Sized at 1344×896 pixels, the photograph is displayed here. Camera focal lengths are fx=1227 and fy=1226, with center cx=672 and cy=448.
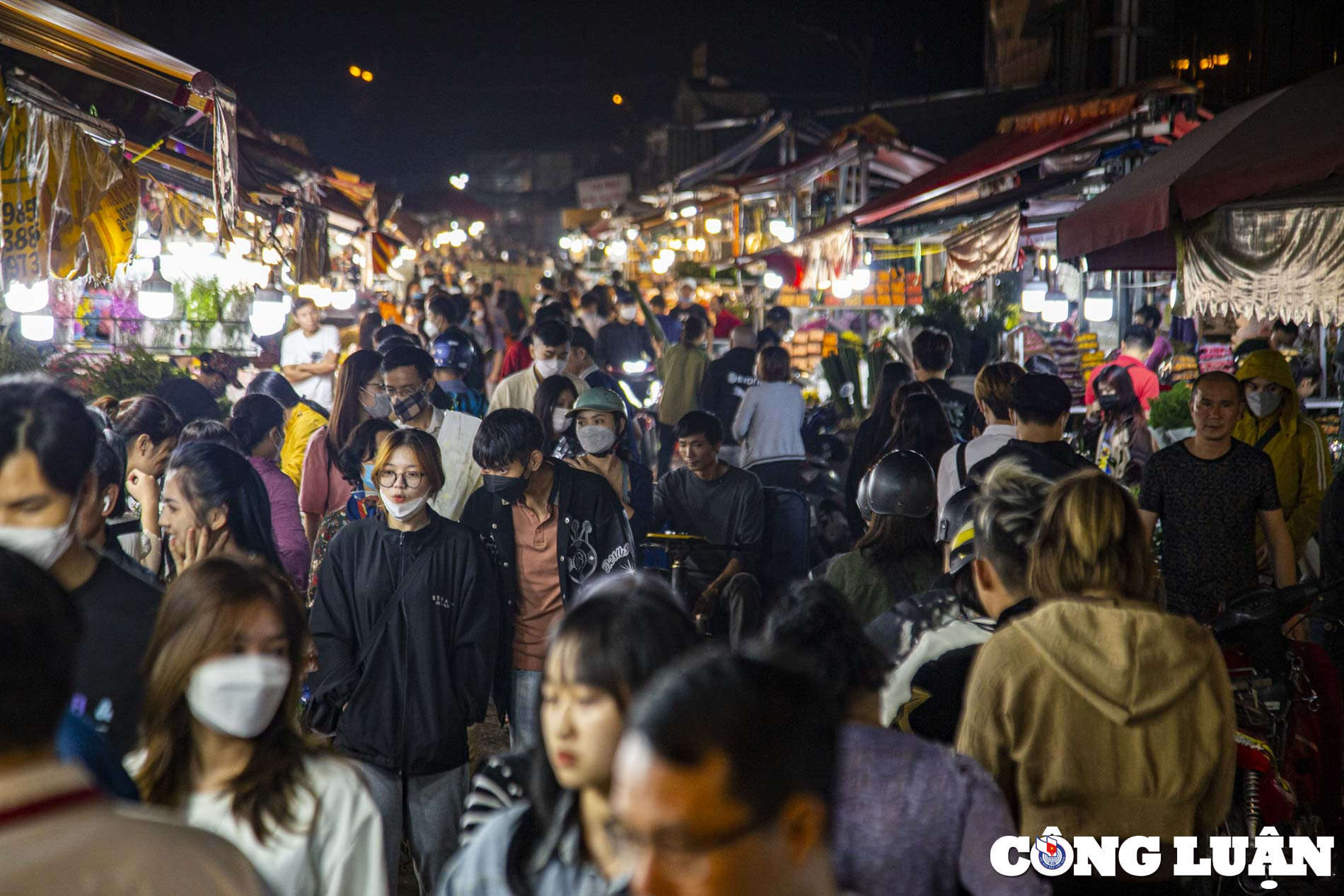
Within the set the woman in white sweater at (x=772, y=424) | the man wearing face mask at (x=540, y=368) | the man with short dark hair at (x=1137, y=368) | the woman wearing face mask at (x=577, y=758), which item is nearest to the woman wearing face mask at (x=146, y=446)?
the man wearing face mask at (x=540, y=368)

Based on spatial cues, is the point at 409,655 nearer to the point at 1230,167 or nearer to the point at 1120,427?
the point at 1230,167

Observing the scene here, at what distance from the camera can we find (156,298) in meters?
9.44

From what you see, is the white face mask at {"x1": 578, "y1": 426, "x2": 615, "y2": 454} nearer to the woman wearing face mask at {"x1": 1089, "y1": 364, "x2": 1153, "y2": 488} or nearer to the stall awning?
the stall awning

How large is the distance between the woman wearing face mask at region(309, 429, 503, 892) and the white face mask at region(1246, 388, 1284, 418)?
5.08 metres

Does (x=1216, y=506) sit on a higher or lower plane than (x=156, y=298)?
lower

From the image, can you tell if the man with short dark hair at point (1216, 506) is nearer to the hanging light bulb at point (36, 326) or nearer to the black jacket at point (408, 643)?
the black jacket at point (408, 643)

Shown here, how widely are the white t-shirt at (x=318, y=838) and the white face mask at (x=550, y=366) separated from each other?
Result: 5.86m

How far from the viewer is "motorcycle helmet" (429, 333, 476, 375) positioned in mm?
8969

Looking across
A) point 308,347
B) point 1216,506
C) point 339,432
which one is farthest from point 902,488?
point 308,347

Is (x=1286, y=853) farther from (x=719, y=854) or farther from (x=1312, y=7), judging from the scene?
(x=1312, y=7)

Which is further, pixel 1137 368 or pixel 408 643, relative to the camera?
pixel 1137 368

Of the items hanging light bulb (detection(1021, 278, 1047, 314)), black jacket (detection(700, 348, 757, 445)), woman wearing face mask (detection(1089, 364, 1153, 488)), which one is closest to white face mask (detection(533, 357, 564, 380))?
black jacket (detection(700, 348, 757, 445))

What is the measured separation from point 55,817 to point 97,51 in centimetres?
528

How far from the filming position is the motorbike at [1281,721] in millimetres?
4809
